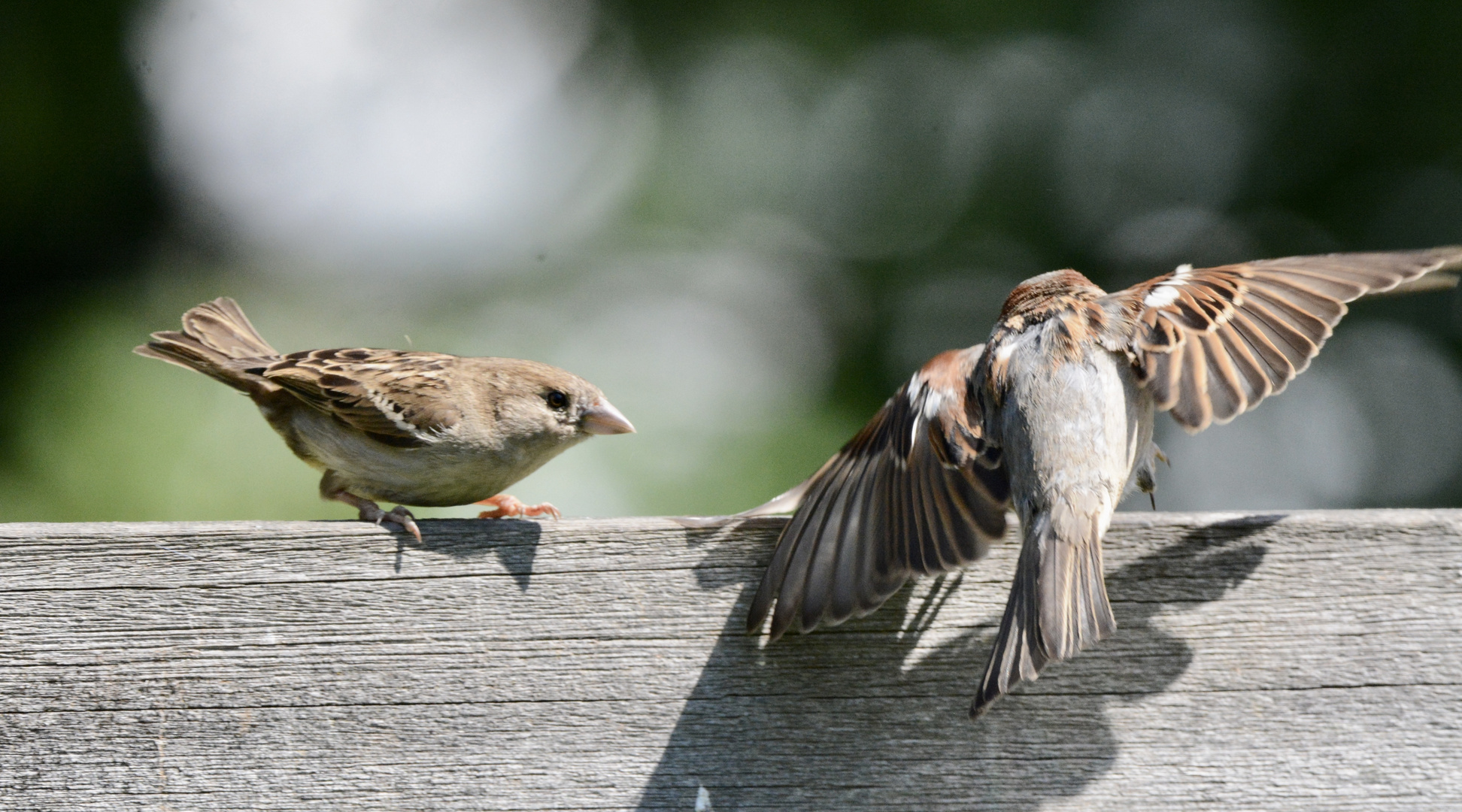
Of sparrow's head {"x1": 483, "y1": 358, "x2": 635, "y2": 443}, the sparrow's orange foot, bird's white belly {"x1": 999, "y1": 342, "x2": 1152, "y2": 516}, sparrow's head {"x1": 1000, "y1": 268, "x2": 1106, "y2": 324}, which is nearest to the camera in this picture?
bird's white belly {"x1": 999, "y1": 342, "x2": 1152, "y2": 516}

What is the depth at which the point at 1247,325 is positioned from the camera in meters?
2.18

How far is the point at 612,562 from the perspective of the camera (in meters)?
1.95

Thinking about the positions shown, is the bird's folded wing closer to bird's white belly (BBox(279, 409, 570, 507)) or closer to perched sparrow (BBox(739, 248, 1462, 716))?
bird's white belly (BBox(279, 409, 570, 507))

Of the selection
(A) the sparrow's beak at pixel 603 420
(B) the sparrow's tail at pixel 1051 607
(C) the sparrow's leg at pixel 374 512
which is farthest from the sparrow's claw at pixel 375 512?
(B) the sparrow's tail at pixel 1051 607

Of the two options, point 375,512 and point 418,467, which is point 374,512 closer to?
point 375,512

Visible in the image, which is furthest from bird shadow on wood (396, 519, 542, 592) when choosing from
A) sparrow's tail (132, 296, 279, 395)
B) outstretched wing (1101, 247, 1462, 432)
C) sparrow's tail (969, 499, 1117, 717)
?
sparrow's tail (132, 296, 279, 395)

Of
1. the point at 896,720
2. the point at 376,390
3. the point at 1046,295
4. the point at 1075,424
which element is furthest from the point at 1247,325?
the point at 376,390

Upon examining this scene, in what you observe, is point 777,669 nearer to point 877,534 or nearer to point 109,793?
point 877,534

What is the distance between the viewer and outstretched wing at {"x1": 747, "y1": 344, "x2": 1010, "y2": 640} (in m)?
1.87

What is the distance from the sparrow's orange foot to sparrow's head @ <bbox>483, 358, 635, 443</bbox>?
0.69 ft

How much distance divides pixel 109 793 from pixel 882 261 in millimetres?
3492

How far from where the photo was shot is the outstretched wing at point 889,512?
187 cm

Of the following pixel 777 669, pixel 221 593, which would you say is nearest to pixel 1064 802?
pixel 777 669

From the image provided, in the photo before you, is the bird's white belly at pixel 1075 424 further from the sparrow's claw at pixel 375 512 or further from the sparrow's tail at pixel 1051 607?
the sparrow's claw at pixel 375 512
